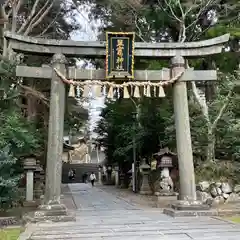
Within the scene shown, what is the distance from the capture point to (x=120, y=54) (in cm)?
1103

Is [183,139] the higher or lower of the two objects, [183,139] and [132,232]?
the higher

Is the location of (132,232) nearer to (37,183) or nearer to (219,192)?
(219,192)

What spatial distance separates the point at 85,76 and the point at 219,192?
6.92 m

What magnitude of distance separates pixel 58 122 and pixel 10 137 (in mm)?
1850

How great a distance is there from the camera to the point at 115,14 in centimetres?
1820

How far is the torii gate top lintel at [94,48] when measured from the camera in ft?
34.8

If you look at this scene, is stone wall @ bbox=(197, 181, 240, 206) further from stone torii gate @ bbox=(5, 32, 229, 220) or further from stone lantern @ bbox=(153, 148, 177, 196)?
stone torii gate @ bbox=(5, 32, 229, 220)

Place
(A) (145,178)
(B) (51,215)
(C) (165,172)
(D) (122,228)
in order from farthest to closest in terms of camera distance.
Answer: (A) (145,178) < (C) (165,172) < (B) (51,215) < (D) (122,228)

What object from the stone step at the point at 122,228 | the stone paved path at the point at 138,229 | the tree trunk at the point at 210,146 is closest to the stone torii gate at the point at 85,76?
the stone paved path at the point at 138,229

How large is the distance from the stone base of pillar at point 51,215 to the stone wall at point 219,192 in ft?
18.8

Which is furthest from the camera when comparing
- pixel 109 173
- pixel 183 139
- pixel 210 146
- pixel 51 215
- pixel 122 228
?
pixel 109 173

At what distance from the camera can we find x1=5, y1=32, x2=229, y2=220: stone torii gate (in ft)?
33.7

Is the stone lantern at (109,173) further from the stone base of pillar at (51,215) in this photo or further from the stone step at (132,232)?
the stone step at (132,232)

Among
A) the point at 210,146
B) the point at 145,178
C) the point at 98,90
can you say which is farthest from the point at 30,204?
the point at 145,178
